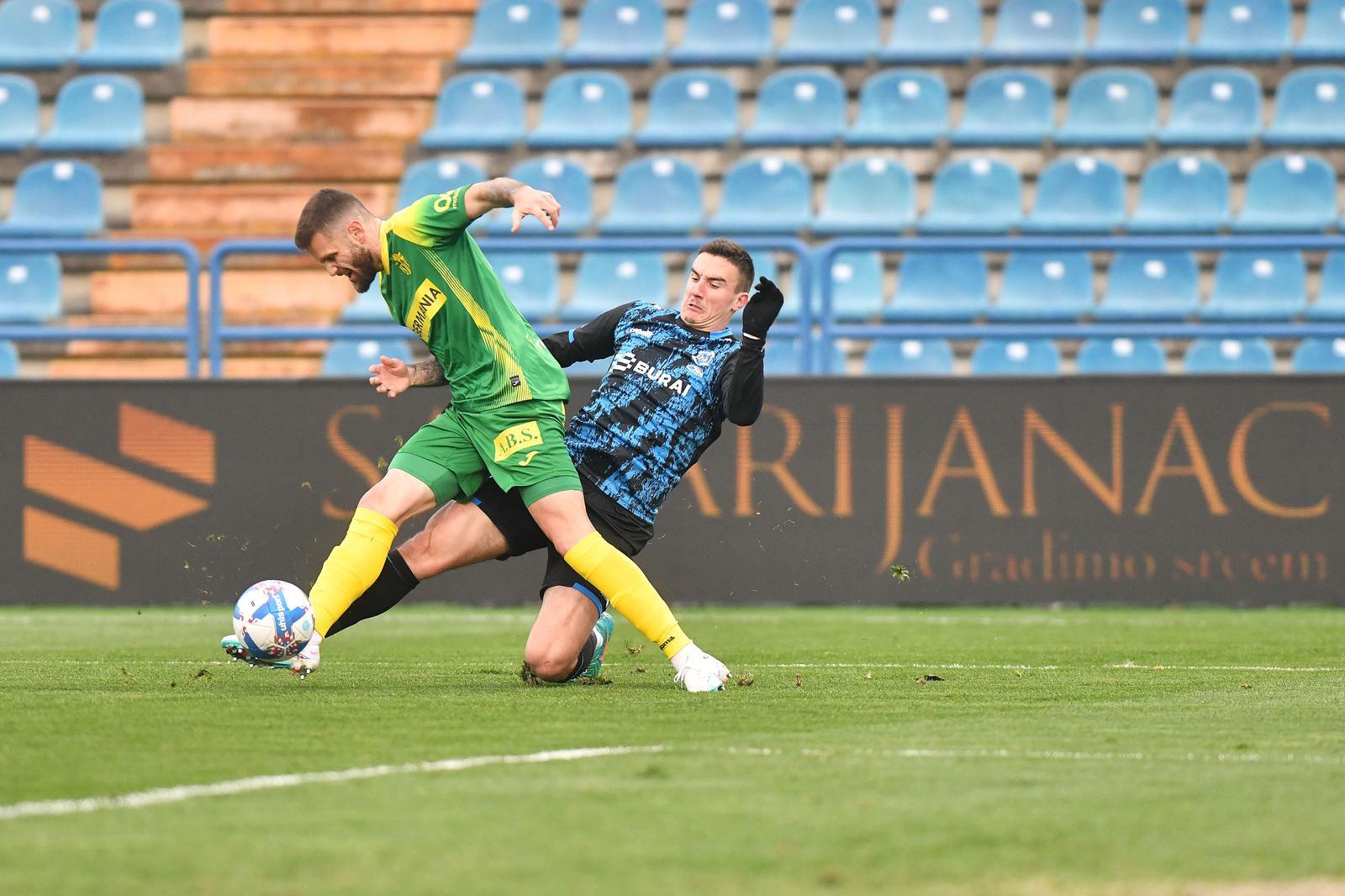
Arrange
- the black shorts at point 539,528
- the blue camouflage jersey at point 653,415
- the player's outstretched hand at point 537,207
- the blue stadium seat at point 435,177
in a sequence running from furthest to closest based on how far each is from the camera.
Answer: the blue stadium seat at point 435,177 → the blue camouflage jersey at point 653,415 → the black shorts at point 539,528 → the player's outstretched hand at point 537,207

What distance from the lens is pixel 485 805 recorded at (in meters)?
3.35

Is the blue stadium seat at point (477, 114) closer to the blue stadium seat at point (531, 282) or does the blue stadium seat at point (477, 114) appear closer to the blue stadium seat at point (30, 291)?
the blue stadium seat at point (531, 282)

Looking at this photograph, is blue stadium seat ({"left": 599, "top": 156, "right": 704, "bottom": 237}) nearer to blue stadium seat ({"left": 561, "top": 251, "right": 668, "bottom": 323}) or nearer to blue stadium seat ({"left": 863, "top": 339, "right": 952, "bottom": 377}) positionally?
blue stadium seat ({"left": 561, "top": 251, "right": 668, "bottom": 323})

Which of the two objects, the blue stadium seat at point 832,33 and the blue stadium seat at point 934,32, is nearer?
the blue stadium seat at point 934,32

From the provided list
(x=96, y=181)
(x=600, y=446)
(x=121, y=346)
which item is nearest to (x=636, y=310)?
(x=600, y=446)

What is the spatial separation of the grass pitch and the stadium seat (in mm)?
7666

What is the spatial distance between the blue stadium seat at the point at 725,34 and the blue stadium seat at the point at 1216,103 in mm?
3180

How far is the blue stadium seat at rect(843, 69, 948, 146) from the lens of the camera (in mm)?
14219

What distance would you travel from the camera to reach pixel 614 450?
608 centimetres

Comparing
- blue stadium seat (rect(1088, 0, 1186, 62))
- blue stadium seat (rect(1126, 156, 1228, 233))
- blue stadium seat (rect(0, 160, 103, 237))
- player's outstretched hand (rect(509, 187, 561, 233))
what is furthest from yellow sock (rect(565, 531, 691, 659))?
blue stadium seat (rect(1088, 0, 1186, 62))

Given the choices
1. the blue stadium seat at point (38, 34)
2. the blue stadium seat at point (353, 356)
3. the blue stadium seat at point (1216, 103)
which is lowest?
the blue stadium seat at point (353, 356)

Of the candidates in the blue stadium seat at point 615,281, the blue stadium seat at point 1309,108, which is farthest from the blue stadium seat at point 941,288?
the blue stadium seat at point 1309,108

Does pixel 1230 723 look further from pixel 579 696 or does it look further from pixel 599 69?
pixel 599 69

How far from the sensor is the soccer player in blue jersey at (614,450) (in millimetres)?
5820
